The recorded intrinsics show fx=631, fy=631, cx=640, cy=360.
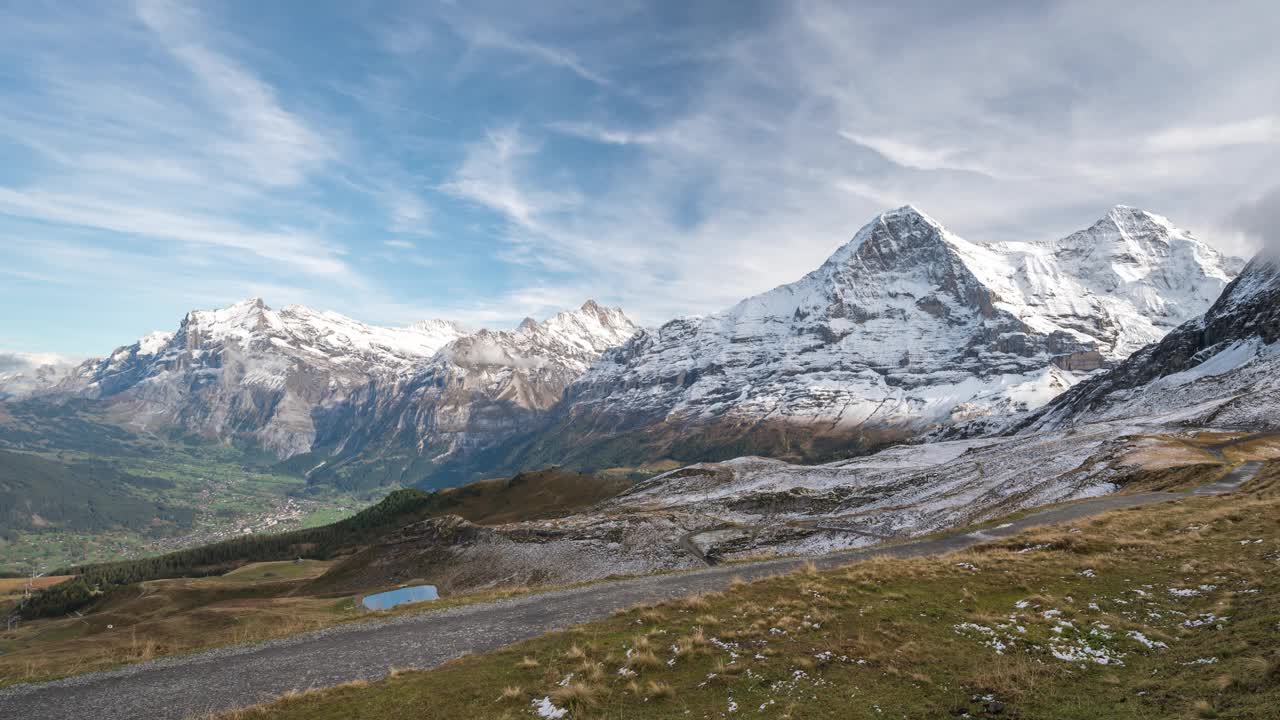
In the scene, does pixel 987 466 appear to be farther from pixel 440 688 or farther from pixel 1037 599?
pixel 440 688

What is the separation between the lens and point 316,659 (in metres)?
26.1

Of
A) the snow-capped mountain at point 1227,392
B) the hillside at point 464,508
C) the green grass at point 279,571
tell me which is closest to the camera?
the snow-capped mountain at point 1227,392

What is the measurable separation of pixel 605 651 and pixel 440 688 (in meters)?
5.58

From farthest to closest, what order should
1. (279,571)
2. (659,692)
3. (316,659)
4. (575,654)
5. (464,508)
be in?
(464,508) → (279,571) → (316,659) → (575,654) → (659,692)

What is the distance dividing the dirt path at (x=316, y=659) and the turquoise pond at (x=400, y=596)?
2186 inches

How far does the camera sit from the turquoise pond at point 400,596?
278ft

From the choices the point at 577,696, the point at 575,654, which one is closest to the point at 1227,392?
the point at 575,654

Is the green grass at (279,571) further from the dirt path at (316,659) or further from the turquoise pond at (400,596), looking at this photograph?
the dirt path at (316,659)

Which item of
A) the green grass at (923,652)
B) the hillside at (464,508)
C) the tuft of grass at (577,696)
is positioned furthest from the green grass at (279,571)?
the tuft of grass at (577,696)

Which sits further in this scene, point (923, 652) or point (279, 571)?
point (279, 571)

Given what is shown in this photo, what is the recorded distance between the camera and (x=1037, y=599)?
77.6ft

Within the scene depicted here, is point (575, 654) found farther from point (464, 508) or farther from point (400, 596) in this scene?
point (464, 508)

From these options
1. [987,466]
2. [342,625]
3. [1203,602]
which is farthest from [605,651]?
[987,466]

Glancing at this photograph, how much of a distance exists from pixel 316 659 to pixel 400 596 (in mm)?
67569
